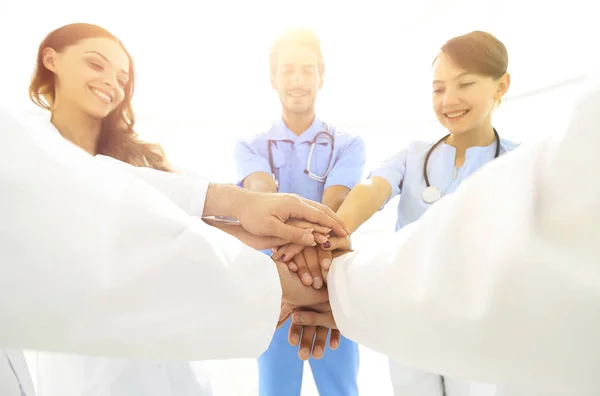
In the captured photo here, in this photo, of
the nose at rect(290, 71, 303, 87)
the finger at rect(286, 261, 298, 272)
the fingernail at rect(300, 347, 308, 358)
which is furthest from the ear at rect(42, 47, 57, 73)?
the fingernail at rect(300, 347, 308, 358)

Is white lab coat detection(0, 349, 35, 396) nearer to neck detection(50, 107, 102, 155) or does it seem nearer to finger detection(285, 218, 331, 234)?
finger detection(285, 218, 331, 234)

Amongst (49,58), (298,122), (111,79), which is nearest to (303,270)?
(298,122)

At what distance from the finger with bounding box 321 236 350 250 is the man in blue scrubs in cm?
26

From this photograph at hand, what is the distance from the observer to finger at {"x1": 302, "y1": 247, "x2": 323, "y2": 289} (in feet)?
2.00

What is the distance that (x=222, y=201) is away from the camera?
69 cm

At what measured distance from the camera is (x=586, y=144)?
22cm

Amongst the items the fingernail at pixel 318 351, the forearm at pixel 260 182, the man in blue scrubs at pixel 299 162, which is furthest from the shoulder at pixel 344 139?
the fingernail at pixel 318 351

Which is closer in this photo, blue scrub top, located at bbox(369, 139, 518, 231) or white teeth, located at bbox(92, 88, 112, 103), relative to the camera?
blue scrub top, located at bbox(369, 139, 518, 231)

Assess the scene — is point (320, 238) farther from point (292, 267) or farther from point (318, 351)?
point (318, 351)

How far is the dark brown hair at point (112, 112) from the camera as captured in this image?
970 mm

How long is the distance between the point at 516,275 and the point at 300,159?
809 millimetres

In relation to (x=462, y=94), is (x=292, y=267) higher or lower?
lower

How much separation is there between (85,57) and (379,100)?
182 cm

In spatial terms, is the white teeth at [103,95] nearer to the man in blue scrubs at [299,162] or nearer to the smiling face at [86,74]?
the smiling face at [86,74]
